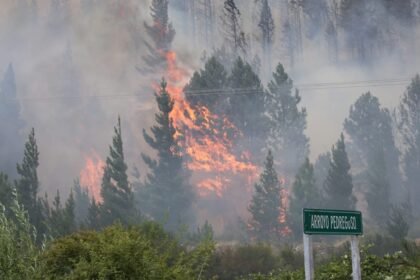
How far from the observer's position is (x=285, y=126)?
8012 centimetres

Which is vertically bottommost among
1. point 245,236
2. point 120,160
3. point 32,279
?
point 245,236

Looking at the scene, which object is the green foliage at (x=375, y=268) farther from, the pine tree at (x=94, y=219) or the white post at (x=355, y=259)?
the pine tree at (x=94, y=219)

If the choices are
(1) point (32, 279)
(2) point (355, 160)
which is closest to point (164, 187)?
(2) point (355, 160)

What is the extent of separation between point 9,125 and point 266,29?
4548 centimetres

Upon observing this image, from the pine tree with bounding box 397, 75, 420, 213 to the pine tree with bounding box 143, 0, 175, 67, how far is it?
123 ft

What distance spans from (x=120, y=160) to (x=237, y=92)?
20.5 m

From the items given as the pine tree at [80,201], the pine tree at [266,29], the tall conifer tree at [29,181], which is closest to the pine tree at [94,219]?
the tall conifer tree at [29,181]

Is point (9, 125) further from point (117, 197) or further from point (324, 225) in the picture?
point (324, 225)

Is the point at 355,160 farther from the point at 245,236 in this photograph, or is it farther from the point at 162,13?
the point at 162,13

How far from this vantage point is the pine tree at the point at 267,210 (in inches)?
2571

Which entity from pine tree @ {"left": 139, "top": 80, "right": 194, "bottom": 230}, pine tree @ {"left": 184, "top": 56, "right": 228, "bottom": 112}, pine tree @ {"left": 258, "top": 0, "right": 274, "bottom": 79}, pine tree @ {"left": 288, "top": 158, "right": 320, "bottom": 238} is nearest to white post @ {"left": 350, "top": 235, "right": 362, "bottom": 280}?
pine tree @ {"left": 139, "top": 80, "right": 194, "bottom": 230}

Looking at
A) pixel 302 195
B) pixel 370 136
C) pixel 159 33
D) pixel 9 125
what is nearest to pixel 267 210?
pixel 302 195

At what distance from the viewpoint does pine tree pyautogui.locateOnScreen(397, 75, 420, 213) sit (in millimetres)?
82625

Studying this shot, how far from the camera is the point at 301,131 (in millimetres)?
81062
